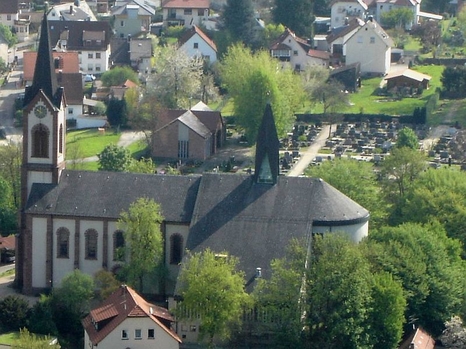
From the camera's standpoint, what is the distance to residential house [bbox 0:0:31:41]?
162625 millimetres

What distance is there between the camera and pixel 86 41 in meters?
151

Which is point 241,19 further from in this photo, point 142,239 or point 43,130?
point 142,239

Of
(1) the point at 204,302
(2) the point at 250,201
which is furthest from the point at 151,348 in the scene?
(2) the point at 250,201

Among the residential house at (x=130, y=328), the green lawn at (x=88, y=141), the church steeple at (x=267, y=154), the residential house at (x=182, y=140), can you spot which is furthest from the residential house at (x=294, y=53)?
the residential house at (x=130, y=328)

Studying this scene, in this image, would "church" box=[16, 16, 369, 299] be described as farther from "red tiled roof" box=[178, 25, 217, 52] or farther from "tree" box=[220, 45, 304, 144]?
"red tiled roof" box=[178, 25, 217, 52]

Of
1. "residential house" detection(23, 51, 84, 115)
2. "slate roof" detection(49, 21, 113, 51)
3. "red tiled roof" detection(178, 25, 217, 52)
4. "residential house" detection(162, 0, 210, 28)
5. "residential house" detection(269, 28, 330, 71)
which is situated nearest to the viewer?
"residential house" detection(23, 51, 84, 115)

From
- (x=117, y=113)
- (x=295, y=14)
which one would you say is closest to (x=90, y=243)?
(x=117, y=113)

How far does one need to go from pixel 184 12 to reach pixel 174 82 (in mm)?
35884

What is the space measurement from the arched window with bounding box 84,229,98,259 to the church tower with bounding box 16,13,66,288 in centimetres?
317

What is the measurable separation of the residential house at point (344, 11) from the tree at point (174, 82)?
36.5 metres

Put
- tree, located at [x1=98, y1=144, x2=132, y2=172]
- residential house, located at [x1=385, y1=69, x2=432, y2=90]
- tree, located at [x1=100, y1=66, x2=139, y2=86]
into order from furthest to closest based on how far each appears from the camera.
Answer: tree, located at [x1=100, y1=66, x2=139, y2=86] < residential house, located at [x1=385, y1=69, x2=432, y2=90] < tree, located at [x1=98, y1=144, x2=132, y2=172]

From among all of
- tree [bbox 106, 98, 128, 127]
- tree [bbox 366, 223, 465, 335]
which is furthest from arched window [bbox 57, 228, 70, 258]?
tree [bbox 106, 98, 128, 127]

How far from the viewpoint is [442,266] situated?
8338cm

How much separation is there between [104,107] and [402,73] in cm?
2486
